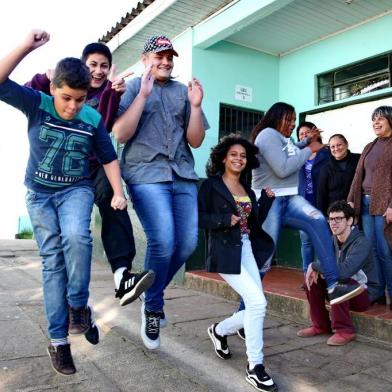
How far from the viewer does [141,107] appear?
294 centimetres

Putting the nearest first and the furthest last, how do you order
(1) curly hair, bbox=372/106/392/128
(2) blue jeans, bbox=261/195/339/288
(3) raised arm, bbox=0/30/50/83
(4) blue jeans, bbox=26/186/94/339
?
(3) raised arm, bbox=0/30/50/83 → (4) blue jeans, bbox=26/186/94/339 → (2) blue jeans, bbox=261/195/339/288 → (1) curly hair, bbox=372/106/392/128

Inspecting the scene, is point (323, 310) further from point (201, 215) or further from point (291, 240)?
point (291, 240)

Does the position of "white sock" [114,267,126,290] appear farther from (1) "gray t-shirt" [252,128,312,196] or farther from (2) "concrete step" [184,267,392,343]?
(2) "concrete step" [184,267,392,343]

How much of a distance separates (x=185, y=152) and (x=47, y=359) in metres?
1.80

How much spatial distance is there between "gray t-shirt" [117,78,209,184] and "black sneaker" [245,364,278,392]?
1.40 meters

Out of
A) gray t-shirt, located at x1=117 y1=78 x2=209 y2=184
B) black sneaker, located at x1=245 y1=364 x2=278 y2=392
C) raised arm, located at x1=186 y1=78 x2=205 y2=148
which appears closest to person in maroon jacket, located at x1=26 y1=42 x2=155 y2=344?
gray t-shirt, located at x1=117 y1=78 x2=209 y2=184

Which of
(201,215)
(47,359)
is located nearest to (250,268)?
(201,215)

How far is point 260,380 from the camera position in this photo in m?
2.69

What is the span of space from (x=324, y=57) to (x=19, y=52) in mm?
5593

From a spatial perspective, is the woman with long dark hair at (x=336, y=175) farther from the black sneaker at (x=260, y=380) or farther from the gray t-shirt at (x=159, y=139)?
the black sneaker at (x=260, y=380)

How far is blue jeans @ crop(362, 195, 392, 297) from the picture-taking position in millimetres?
4145

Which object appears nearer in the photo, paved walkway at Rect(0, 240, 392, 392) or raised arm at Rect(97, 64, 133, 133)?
paved walkway at Rect(0, 240, 392, 392)

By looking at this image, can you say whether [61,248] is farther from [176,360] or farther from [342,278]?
[342,278]

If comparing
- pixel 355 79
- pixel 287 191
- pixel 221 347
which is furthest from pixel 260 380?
pixel 355 79
